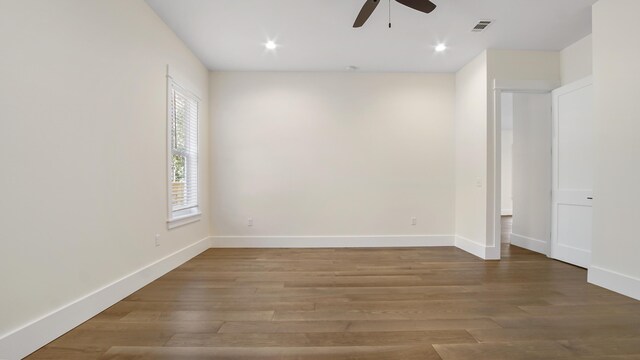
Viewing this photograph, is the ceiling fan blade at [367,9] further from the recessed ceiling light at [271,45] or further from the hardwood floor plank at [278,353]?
the hardwood floor plank at [278,353]

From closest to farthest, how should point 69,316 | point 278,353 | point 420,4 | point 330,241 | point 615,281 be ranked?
point 278,353 → point 69,316 → point 420,4 → point 615,281 → point 330,241

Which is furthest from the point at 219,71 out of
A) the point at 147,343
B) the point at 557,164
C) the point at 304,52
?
the point at 557,164

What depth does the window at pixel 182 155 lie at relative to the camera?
136 inches

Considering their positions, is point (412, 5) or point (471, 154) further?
point (471, 154)

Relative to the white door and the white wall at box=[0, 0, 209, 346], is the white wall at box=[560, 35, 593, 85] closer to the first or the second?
the white door

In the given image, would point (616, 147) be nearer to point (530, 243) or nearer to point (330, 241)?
point (530, 243)

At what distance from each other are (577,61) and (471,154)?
1.62 meters

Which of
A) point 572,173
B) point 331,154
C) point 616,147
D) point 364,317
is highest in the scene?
point 331,154

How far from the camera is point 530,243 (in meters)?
4.47

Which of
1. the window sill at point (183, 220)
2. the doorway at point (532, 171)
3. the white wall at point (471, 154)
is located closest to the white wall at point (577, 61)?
the doorway at point (532, 171)

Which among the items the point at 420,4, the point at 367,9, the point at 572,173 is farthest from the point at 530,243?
the point at 367,9

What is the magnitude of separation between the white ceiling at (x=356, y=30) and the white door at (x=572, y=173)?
747 millimetres

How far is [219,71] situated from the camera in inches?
182

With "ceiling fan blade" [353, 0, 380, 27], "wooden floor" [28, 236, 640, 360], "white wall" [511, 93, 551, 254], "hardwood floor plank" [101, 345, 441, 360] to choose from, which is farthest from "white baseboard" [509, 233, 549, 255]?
"ceiling fan blade" [353, 0, 380, 27]
